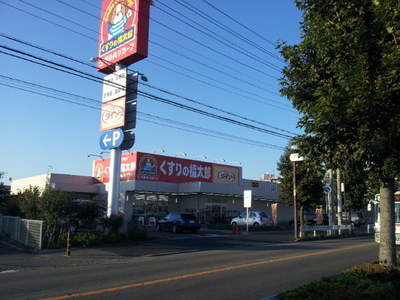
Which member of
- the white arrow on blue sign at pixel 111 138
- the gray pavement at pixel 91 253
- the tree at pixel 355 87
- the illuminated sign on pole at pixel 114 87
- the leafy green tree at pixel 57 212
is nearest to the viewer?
the tree at pixel 355 87

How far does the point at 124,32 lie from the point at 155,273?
1691 centimetres

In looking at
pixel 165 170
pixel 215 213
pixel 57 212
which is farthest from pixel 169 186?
pixel 57 212

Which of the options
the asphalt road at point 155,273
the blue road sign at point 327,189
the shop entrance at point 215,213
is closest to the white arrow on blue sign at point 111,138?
the asphalt road at point 155,273

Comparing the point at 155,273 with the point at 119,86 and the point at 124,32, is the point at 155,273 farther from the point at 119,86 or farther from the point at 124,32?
the point at 124,32

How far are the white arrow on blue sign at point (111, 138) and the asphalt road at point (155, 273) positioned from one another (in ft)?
23.1

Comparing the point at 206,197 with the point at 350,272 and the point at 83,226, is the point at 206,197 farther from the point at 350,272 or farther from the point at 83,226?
the point at 350,272

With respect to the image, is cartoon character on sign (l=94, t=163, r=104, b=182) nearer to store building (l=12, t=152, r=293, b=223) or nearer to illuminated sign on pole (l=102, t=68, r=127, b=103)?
store building (l=12, t=152, r=293, b=223)

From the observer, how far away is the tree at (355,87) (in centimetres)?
653

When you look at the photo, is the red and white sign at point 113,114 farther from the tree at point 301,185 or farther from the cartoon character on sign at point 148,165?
the cartoon character on sign at point 148,165

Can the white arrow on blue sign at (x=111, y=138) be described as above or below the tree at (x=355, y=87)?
above

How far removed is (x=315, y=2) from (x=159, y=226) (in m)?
23.9

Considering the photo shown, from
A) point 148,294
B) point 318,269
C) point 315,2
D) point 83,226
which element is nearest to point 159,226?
point 83,226

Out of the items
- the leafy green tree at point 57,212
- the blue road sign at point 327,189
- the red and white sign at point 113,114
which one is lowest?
the leafy green tree at point 57,212

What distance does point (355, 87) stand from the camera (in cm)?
663
